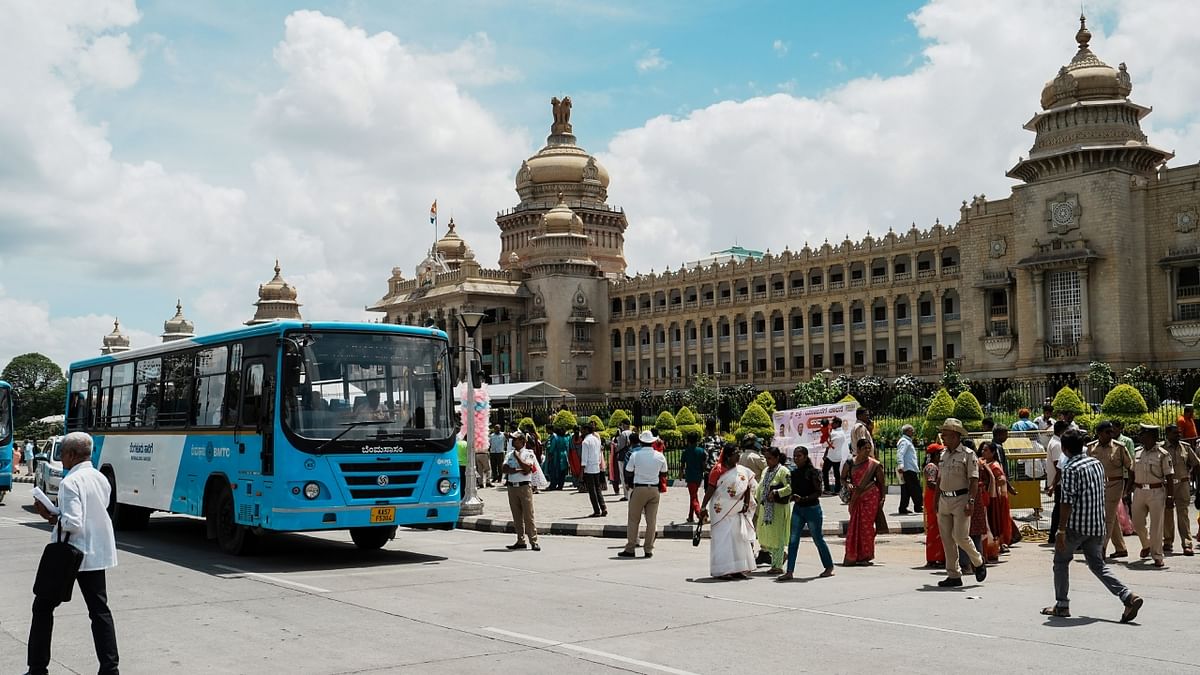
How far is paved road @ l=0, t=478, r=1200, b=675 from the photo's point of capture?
24.6 feet

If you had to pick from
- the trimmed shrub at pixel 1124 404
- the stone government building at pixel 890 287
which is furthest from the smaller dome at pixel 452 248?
the trimmed shrub at pixel 1124 404

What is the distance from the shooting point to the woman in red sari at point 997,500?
13391mm

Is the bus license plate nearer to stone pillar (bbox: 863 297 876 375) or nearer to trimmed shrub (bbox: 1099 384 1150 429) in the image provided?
trimmed shrub (bbox: 1099 384 1150 429)

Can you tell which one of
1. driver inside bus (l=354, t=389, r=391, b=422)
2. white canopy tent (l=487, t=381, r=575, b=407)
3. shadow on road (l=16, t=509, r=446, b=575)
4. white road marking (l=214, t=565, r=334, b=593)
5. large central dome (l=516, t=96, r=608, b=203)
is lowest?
white road marking (l=214, t=565, r=334, b=593)

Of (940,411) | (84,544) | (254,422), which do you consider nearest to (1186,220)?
(940,411)

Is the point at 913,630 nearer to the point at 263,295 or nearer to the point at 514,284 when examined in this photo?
the point at 514,284

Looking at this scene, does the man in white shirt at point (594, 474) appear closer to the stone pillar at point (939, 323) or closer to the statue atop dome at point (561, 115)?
the stone pillar at point (939, 323)

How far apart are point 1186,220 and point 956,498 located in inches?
1624

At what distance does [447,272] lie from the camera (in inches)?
3088

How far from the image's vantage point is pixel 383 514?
12938 millimetres

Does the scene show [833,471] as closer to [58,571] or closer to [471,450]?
[471,450]

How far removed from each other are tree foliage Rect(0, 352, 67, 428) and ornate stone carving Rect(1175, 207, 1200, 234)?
101 m

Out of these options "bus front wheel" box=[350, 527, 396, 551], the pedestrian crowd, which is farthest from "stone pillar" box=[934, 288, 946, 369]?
"bus front wheel" box=[350, 527, 396, 551]

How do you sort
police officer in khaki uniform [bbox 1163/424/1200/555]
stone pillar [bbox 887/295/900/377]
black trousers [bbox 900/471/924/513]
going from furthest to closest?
stone pillar [bbox 887/295/900/377], black trousers [bbox 900/471/924/513], police officer in khaki uniform [bbox 1163/424/1200/555]
